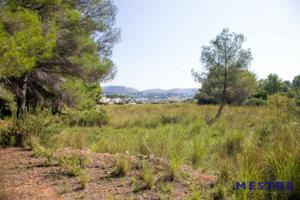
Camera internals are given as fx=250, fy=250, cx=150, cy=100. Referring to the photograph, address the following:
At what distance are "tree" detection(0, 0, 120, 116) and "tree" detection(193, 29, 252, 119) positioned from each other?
588 centimetres

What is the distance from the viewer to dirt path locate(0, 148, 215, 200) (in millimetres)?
3127

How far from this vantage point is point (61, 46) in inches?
380

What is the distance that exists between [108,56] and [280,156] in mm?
9974

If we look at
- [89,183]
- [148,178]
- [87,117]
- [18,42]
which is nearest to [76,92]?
[87,117]

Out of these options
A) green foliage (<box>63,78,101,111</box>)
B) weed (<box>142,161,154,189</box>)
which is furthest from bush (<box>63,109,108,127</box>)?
weed (<box>142,161,154,189</box>)

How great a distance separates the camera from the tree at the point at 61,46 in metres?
6.96

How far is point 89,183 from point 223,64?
12528 millimetres

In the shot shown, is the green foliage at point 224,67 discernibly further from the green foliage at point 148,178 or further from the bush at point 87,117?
the green foliage at point 148,178

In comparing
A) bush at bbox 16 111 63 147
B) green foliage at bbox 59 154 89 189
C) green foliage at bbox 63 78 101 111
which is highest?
green foliage at bbox 63 78 101 111

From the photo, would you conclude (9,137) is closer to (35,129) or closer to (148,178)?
(35,129)

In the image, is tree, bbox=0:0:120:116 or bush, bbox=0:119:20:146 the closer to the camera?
bush, bbox=0:119:20:146

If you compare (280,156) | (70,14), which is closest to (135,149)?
(280,156)

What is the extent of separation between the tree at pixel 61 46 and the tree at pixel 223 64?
588 centimetres

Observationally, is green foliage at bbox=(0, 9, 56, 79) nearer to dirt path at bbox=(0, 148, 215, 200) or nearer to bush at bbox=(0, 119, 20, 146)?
bush at bbox=(0, 119, 20, 146)
